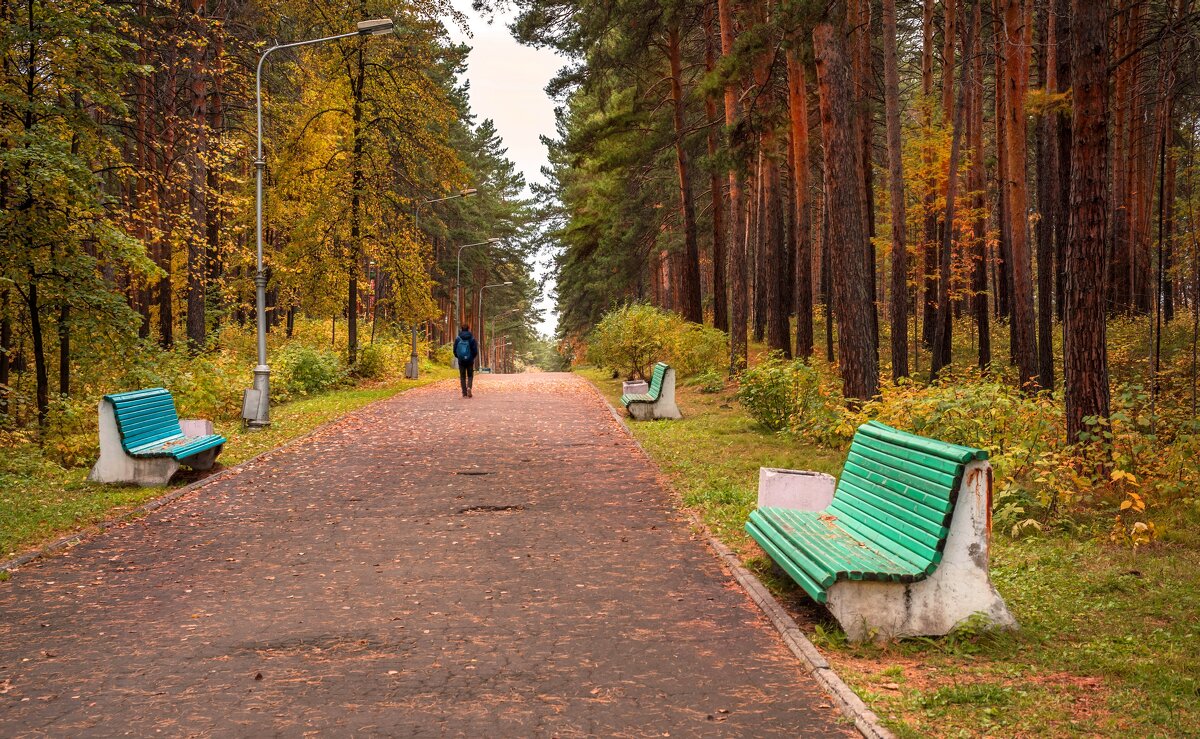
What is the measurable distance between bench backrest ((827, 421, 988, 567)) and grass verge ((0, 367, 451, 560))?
689cm

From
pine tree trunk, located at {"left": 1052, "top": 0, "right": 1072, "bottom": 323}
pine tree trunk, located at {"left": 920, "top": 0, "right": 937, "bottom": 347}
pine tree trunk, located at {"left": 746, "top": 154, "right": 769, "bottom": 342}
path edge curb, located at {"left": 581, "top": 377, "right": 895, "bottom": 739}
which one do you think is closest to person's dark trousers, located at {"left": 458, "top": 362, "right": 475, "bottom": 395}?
pine tree trunk, located at {"left": 746, "top": 154, "right": 769, "bottom": 342}

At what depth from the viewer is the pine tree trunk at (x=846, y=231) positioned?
12742 millimetres

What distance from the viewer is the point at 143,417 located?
35.1 ft

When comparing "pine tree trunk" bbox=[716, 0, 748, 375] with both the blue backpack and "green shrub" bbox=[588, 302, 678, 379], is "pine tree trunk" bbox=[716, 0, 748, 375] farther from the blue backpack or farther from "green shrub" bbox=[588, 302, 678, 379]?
the blue backpack

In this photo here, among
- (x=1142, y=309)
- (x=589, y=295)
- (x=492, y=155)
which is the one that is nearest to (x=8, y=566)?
(x=1142, y=309)

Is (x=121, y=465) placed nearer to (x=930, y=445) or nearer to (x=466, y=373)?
(x=930, y=445)

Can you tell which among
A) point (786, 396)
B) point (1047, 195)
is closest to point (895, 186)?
point (786, 396)

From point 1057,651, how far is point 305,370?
70.0ft

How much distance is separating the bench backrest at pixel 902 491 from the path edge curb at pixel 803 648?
793 millimetres

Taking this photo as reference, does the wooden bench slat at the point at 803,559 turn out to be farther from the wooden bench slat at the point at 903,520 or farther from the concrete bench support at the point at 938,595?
the wooden bench slat at the point at 903,520

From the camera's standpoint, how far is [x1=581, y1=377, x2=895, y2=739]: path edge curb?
13.1ft

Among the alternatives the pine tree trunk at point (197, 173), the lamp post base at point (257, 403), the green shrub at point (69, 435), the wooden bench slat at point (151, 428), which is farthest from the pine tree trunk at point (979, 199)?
the pine tree trunk at point (197, 173)

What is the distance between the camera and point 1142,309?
25.5m

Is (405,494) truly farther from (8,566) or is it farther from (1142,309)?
(1142,309)
